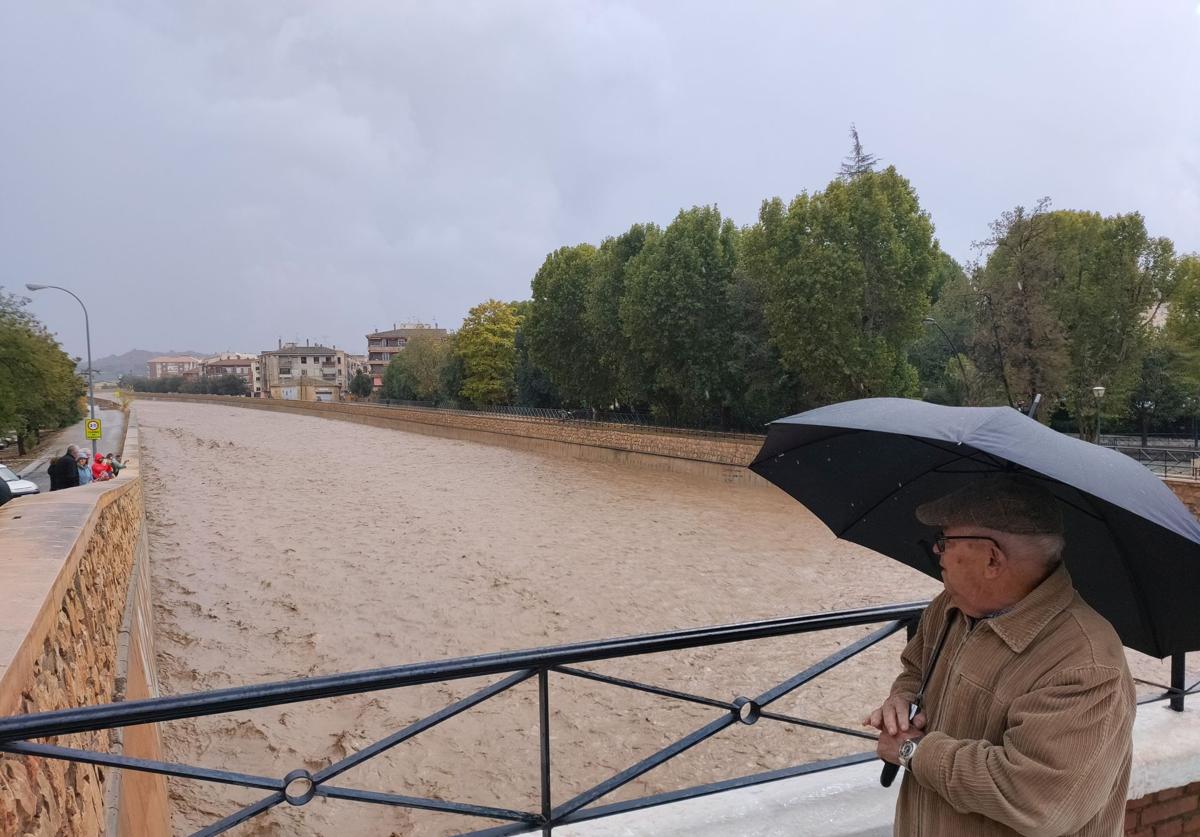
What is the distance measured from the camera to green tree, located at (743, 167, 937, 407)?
1009 inches

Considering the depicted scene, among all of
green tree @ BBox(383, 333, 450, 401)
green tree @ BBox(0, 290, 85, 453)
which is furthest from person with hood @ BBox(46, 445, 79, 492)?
green tree @ BBox(383, 333, 450, 401)

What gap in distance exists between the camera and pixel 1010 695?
1.32 m

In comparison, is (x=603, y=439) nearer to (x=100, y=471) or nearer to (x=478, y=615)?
(x=100, y=471)

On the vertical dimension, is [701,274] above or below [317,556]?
above

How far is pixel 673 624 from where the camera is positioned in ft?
38.7

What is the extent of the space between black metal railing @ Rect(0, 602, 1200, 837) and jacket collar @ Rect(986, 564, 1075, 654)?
1.59ft

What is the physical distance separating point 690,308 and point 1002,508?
30229mm

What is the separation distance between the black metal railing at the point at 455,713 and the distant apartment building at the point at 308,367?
122623 mm

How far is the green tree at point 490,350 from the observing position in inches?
2163

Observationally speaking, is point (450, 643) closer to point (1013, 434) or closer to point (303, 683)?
point (303, 683)

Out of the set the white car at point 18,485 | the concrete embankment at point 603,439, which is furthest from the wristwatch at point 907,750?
the concrete embankment at point 603,439

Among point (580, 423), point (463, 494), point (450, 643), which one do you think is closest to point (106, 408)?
point (580, 423)

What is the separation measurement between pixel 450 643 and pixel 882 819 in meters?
9.50

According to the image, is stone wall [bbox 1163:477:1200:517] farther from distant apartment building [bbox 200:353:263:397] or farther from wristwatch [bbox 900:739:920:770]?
distant apartment building [bbox 200:353:263:397]
